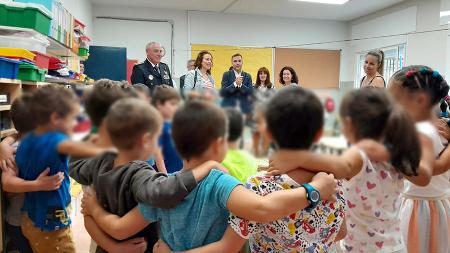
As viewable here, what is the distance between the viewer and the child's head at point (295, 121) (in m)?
0.37

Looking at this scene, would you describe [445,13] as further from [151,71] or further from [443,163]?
[443,163]

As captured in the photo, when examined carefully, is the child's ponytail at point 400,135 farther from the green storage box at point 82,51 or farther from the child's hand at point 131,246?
the green storage box at point 82,51

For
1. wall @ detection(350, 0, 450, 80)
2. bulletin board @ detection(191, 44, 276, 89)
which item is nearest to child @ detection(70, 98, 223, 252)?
wall @ detection(350, 0, 450, 80)

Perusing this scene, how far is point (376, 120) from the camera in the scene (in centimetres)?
Result: 36

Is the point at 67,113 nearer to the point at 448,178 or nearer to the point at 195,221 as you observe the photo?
the point at 195,221

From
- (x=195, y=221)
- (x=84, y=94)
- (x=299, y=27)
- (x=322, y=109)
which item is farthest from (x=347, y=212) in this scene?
(x=299, y=27)

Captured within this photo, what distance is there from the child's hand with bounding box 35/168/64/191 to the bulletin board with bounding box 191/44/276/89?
4989 millimetres

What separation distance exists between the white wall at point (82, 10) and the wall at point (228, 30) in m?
0.22

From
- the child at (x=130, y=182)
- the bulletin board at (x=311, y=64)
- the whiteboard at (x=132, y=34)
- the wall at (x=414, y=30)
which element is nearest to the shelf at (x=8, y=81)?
the child at (x=130, y=182)

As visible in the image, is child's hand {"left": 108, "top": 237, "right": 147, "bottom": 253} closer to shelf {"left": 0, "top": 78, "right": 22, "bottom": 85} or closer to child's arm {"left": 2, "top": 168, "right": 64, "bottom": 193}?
child's arm {"left": 2, "top": 168, "right": 64, "bottom": 193}

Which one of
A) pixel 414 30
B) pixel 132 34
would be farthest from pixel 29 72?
pixel 414 30

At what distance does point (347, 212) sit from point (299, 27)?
5.60 metres

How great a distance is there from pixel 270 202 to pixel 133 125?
267 millimetres

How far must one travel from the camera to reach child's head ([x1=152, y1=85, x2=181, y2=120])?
0.41 metres
